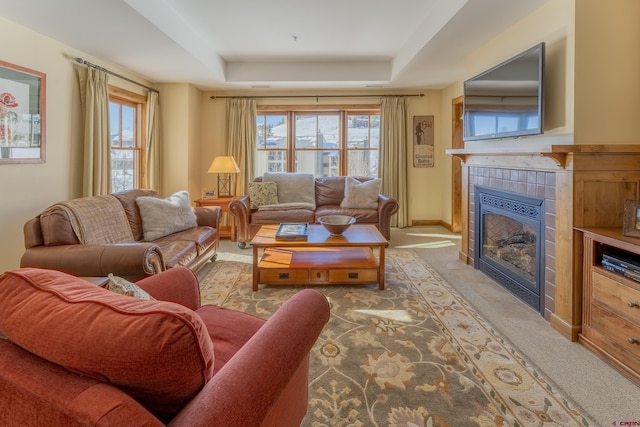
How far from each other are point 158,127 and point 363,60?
10.2 ft

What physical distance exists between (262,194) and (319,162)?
157cm

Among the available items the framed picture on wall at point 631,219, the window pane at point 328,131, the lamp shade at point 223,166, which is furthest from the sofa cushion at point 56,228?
the window pane at point 328,131

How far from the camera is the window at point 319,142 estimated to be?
6.42 meters

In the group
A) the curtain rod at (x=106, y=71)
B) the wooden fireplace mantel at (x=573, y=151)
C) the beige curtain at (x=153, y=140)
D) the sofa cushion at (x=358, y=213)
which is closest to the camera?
the wooden fireplace mantel at (x=573, y=151)

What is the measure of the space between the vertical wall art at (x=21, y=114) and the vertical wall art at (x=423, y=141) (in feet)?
16.7

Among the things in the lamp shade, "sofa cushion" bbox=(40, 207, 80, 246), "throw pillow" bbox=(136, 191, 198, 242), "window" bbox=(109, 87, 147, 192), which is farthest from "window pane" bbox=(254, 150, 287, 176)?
"sofa cushion" bbox=(40, 207, 80, 246)

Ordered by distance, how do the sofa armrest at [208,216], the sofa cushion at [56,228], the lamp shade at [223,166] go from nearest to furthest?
the sofa cushion at [56,228]
the sofa armrest at [208,216]
the lamp shade at [223,166]

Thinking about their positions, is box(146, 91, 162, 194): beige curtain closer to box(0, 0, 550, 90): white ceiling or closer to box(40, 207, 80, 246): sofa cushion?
box(0, 0, 550, 90): white ceiling

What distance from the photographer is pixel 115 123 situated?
4719 mm

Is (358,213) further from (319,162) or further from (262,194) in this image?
(319,162)

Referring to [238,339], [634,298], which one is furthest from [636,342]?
[238,339]

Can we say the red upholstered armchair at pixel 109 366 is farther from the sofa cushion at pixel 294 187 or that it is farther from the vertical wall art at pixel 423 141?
the vertical wall art at pixel 423 141

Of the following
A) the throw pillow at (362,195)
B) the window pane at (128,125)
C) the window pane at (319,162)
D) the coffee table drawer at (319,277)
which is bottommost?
the coffee table drawer at (319,277)

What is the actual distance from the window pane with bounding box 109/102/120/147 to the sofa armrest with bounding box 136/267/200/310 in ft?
11.8
